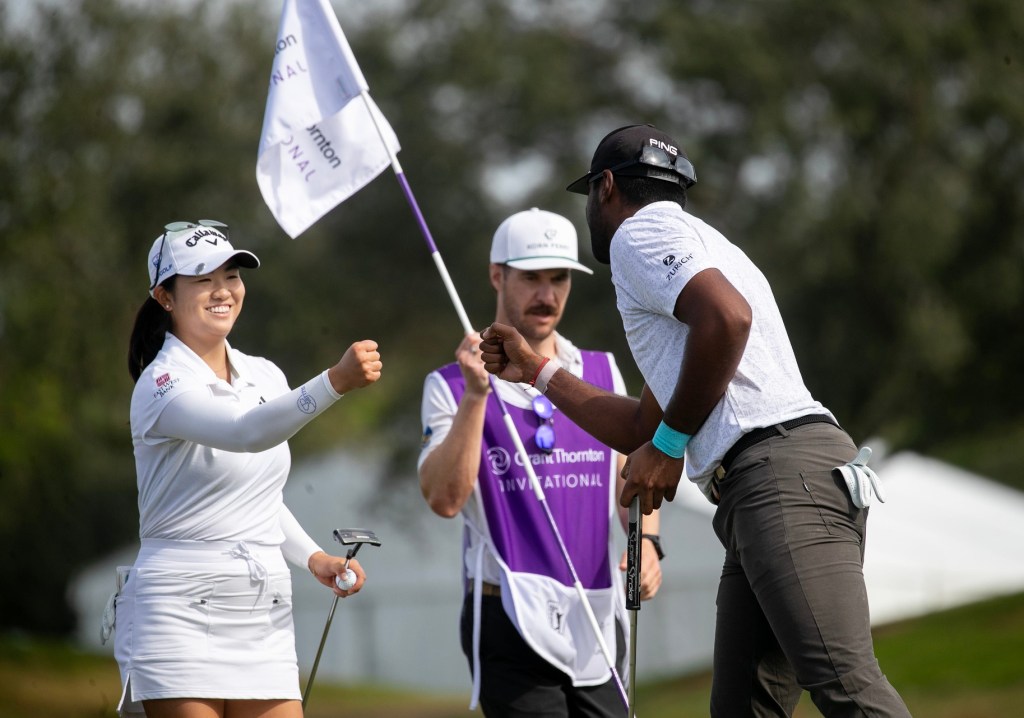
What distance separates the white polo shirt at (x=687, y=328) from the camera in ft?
12.4

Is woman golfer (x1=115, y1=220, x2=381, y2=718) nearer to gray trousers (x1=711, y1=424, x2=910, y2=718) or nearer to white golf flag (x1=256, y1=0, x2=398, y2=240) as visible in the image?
white golf flag (x1=256, y1=0, x2=398, y2=240)

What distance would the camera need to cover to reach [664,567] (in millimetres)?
21594

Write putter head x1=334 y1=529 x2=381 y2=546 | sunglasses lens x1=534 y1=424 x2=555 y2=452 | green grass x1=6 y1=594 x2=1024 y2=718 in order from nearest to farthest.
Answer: putter head x1=334 y1=529 x2=381 y2=546 < sunglasses lens x1=534 y1=424 x2=555 y2=452 < green grass x1=6 y1=594 x2=1024 y2=718

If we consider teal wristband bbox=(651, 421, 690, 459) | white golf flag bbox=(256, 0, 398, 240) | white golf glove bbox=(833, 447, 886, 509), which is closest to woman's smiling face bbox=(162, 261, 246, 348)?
white golf flag bbox=(256, 0, 398, 240)

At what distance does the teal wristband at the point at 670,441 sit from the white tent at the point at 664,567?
1563cm

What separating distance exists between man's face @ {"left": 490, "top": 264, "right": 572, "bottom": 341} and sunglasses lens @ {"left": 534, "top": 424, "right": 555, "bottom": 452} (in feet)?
1.21

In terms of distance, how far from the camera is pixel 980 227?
17609 mm

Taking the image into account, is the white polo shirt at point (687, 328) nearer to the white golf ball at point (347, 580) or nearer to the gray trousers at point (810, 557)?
the gray trousers at point (810, 557)

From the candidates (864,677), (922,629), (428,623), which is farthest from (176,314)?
(428,623)

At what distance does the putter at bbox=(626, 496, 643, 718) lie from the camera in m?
4.12

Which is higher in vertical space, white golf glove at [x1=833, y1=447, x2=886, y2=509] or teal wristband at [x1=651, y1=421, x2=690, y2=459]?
teal wristband at [x1=651, y1=421, x2=690, y2=459]

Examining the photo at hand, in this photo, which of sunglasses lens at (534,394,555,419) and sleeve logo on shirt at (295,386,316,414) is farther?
sunglasses lens at (534,394,555,419)

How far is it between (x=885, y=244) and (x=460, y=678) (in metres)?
10.5

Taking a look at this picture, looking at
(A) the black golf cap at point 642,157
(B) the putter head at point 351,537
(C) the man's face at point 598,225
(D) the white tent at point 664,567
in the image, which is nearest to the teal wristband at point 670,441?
(C) the man's face at point 598,225
